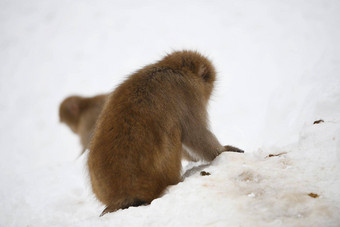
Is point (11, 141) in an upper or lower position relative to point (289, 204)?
upper

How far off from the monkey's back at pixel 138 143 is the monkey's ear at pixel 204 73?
515 mm

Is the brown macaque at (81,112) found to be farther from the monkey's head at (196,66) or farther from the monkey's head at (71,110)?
the monkey's head at (196,66)

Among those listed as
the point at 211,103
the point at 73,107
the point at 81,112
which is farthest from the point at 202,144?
the point at 73,107

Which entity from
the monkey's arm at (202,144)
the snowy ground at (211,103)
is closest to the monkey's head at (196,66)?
the snowy ground at (211,103)

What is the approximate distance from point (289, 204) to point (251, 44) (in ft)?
29.3

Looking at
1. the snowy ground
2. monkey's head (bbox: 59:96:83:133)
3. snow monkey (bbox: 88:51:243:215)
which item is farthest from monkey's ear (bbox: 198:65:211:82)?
monkey's head (bbox: 59:96:83:133)

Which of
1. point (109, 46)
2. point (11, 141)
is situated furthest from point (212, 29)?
point (11, 141)

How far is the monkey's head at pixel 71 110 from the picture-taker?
24.4ft

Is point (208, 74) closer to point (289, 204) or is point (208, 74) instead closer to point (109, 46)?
point (289, 204)

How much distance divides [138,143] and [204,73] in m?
1.33

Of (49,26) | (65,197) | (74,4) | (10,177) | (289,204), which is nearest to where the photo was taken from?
(289,204)

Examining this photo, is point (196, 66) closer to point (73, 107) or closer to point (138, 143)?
point (138, 143)

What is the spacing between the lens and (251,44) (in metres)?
10.3

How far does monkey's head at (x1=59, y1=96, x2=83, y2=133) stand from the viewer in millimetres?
7449
